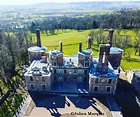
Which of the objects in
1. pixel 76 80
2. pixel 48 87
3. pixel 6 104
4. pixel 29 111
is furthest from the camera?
pixel 76 80

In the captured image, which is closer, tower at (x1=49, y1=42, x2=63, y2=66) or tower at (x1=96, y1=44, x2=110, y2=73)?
tower at (x1=96, y1=44, x2=110, y2=73)

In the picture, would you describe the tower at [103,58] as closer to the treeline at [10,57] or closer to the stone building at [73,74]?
the stone building at [73,74]

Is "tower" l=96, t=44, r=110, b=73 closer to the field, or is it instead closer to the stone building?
the stone building

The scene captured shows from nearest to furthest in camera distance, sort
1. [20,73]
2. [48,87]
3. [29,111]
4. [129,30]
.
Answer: [29,111] → [48,87] → [20,73] → [129,30]

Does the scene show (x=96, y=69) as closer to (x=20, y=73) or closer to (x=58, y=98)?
(x=58, y=98)

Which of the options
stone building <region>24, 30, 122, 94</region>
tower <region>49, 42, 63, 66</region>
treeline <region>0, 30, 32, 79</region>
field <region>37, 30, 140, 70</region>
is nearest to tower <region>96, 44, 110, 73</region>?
stone building <region>24, 30, 122, 94</region>

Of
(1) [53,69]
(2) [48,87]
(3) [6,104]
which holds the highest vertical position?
(1) [53,69]

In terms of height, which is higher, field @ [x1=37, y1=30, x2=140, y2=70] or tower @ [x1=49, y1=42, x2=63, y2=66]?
tower @ [x1=49, y1=42, x2=63, y2=66]

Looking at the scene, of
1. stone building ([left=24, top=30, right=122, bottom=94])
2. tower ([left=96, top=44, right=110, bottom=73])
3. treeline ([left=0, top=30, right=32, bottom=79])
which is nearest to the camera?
tower ([left=96, top=44, right=110, bottom=73])

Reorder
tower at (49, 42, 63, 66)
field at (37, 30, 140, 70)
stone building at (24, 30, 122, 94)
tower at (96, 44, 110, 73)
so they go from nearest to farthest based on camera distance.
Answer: tower at (96, 44, 110, 73), stone building at (24, 30, 122, 94), tower at (49, 42, 63, 66), field at (37, 30, 140, 70)

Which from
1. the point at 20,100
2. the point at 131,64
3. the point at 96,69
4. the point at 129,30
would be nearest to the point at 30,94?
the point at 20,100
